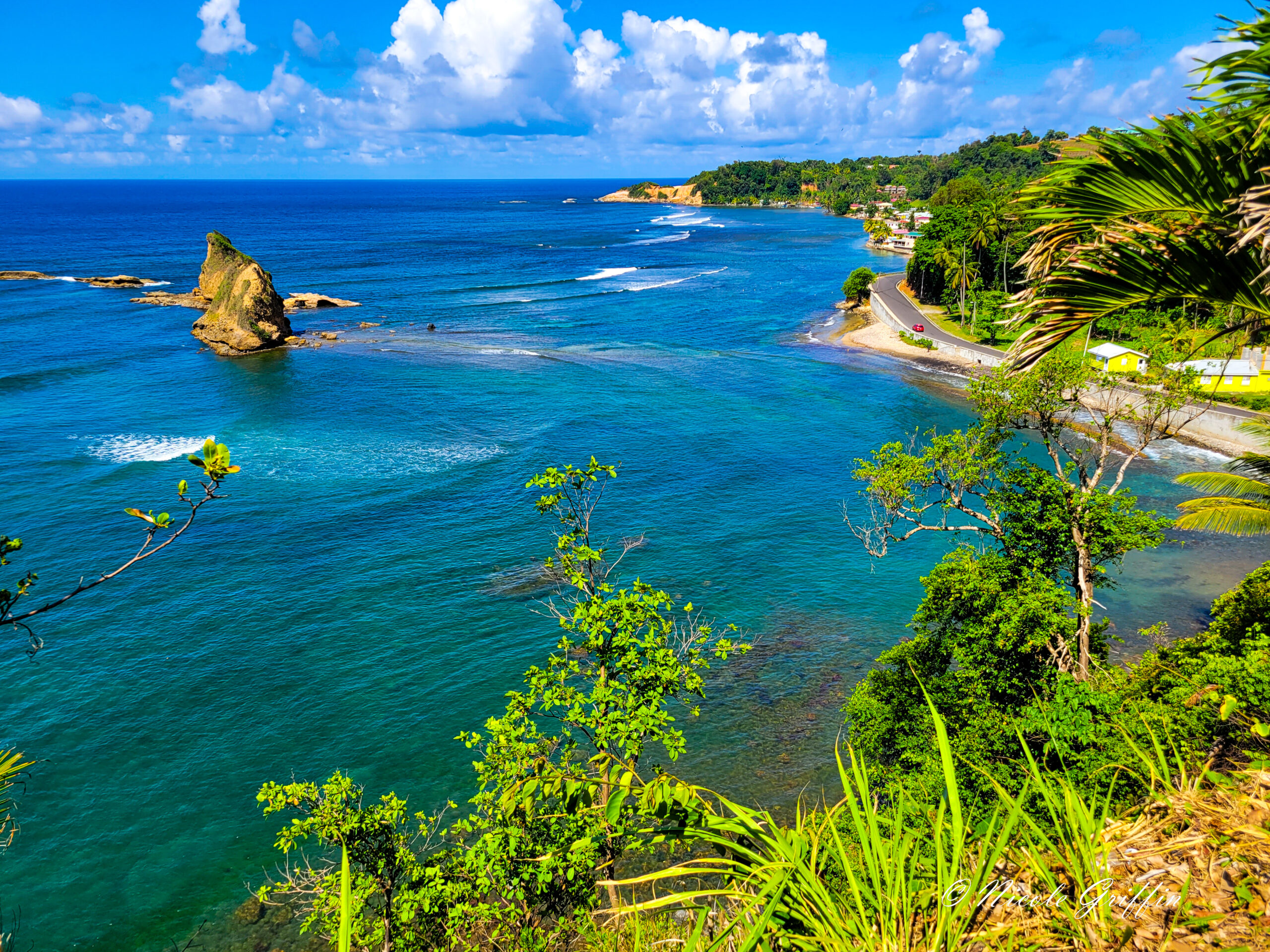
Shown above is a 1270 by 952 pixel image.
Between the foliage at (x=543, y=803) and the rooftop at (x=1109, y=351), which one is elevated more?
the rooftop at (x=1109, y=351)

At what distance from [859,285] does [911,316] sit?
1435 centimetres

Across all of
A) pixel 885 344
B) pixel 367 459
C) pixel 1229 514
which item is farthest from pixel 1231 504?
pixel 885 344

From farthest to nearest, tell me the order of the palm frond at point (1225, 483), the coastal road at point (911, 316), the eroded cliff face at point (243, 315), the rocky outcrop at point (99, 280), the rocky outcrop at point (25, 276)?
1. the rocky outcrop at point (25, 276)
2. the rocky outcrop at point (99, 280)
3. the eroded cliff face at point (243, 315)
4. the coastal road at point (911, 316)
5. the palm frond at point (1225, 483)

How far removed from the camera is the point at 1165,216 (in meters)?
4.57

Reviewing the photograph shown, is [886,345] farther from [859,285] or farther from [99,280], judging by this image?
[99,280]

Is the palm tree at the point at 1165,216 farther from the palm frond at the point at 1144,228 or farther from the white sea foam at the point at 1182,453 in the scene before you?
the white sea foam at the point at 1182,453

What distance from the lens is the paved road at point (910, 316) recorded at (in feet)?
239

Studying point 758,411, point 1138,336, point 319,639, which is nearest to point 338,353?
point 758,411

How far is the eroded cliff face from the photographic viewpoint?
259 ft

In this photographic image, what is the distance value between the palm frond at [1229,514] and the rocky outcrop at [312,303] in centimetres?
10179

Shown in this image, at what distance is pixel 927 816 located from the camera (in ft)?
16.7

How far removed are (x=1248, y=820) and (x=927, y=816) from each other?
2181 millimetres

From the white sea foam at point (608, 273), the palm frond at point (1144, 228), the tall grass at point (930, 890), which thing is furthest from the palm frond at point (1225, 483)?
the white sea foam at point (608, 273)

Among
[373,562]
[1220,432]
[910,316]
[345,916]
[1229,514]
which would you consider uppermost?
[345,916]
